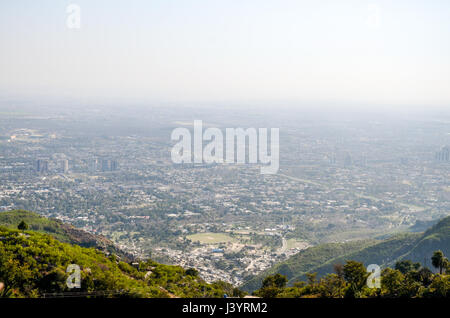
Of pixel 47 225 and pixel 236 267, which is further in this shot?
pixel 236 267

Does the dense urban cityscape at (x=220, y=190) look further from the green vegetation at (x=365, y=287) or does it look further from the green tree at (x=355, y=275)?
the green tree at (x=355, y=275)

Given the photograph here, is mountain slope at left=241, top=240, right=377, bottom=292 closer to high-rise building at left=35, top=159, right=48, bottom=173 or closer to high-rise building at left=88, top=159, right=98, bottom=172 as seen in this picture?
high-rise building at left=88, top=159, right=98, bottom=172

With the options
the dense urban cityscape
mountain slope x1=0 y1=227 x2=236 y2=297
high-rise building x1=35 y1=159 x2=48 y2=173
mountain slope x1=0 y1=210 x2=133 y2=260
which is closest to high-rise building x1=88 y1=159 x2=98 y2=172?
the dense urban cityscape

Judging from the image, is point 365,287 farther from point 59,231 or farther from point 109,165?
point 109,165

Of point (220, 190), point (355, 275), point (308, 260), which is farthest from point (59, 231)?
point (220, 190)
